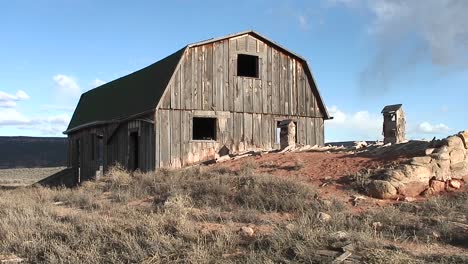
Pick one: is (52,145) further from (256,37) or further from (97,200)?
(97,200)

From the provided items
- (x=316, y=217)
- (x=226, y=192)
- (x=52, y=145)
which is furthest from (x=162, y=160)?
(x=52, y=145)

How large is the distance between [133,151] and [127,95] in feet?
11.6

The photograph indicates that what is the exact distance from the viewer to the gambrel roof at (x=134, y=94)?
21016mm

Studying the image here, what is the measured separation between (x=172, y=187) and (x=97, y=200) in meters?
2.11

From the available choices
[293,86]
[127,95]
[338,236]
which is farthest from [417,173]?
[127,95]

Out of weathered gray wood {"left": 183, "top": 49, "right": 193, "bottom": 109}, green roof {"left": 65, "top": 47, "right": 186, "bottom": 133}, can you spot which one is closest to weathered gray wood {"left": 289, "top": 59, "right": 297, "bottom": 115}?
weathered gray wood {"left": 183, "top": 49, "right": 193, "bottom": 109}

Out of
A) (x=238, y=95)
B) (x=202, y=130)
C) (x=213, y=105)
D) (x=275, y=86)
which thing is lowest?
(x=202, y=130)

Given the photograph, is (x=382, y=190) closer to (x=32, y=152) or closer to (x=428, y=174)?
(x=428, y=174)

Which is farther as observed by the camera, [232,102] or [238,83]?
[238,83]

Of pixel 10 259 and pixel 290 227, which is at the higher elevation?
pixel 290 227

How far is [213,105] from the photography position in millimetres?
21266

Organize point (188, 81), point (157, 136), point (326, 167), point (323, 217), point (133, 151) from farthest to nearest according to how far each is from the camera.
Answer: point (133, 151), point (188, 81), point (157, 136), point (326, 167), point (323, 217)

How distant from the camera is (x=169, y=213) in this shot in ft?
36.0

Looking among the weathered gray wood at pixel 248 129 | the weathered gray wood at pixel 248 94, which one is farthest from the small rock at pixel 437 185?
the weathered gray wood at pixel 248 94
